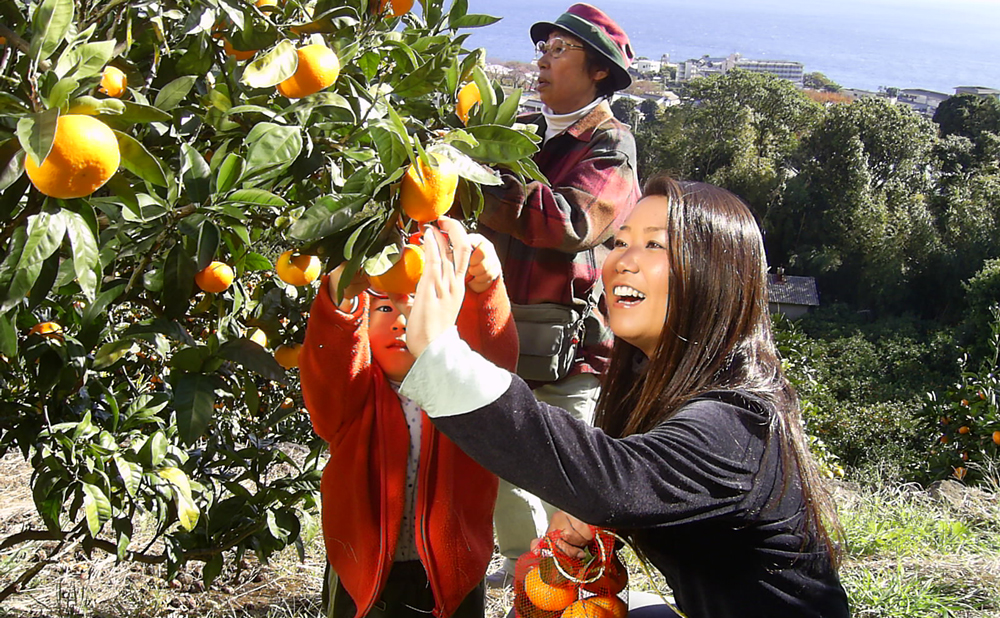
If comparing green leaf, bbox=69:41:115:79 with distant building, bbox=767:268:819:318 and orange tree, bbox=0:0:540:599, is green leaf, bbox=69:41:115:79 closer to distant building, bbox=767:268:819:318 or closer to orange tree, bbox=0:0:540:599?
orange tree, bbox=0:0:540:599

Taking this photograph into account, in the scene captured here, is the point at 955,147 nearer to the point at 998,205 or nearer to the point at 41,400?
the point at 998,205

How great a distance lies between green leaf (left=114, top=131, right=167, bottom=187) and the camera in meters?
0.70

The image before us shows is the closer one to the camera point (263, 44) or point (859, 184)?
point (263, 44)

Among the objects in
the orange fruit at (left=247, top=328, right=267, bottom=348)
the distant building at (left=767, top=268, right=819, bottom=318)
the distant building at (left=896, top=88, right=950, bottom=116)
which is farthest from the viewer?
the distant building at (left=896, top=88, right=950, bottom=116)

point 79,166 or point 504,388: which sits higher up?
point 79,166

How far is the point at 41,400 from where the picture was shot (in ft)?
3.79

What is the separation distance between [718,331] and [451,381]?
0.40 m

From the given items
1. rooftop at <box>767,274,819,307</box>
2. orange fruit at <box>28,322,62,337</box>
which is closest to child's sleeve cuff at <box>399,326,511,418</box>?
orange fruit at <box>28,322,62,337</box>

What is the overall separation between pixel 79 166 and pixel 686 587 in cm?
83

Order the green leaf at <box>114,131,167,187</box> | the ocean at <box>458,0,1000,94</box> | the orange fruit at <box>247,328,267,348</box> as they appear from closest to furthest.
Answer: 1. the green leaf at <box>114,131,167,187</box>
2. the orange fruit at <box>247,328,267,348</box>
3. the ocean at <box>458,0,1000,94</box>

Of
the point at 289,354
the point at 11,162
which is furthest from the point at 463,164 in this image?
the point at 289,354

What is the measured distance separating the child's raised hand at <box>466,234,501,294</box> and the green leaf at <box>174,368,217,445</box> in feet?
1.11

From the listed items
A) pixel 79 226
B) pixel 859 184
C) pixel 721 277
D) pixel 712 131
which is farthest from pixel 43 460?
pixel 712 131

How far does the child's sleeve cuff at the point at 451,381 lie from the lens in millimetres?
853
